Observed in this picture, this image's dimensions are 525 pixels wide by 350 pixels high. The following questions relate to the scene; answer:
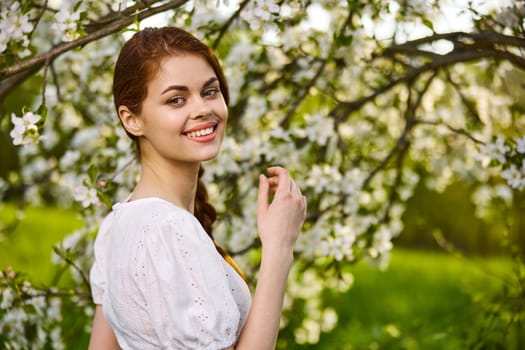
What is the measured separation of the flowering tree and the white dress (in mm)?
706

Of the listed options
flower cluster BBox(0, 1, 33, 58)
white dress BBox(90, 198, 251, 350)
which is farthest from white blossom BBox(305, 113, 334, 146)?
white dress BBox(90, 198, 251, 350)

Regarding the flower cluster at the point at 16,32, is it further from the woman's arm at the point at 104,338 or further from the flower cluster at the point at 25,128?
the woman's arm at the point at 104,338

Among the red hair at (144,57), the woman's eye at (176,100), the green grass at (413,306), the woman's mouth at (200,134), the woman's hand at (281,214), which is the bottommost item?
the green grass at (413,306)

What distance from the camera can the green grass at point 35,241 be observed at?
21.1ft

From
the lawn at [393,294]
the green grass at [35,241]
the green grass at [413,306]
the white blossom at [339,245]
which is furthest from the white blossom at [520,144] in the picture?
the green grass at [35,241]

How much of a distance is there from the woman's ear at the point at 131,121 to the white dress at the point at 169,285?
0.76ft

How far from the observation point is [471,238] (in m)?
13.0

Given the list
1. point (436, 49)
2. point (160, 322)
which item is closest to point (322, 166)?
point (436, 49)

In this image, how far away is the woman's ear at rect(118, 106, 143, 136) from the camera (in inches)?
76.8

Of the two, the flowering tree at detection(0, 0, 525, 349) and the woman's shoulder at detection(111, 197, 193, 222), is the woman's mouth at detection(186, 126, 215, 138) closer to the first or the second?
the woman's shoulder at detection(111, 197, 193, 222)

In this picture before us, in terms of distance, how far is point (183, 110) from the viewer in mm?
1862

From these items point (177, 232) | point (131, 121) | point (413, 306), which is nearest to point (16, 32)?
point (131, 121)

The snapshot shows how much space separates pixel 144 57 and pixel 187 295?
63cm

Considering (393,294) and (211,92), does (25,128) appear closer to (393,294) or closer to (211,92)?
(211,92)
